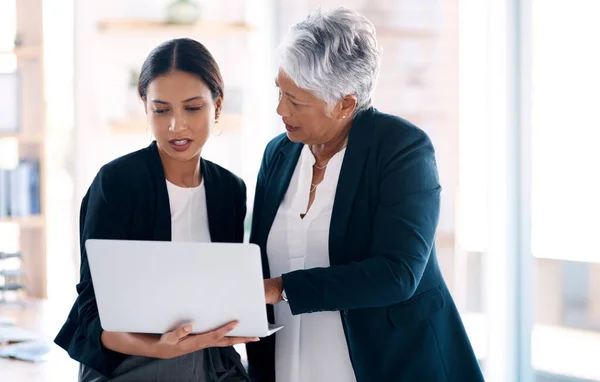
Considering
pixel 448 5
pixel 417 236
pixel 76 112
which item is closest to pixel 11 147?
pixel 76 112

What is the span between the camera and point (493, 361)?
3.45 meters

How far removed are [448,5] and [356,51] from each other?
1.93m

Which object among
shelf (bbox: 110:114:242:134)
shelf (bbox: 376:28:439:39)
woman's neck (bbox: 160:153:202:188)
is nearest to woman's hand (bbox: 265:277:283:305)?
woman's neck (bbox: 160:153:202:188)

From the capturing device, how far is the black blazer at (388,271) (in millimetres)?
1669

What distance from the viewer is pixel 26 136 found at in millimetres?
3916

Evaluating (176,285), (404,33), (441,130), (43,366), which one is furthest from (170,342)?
(404,33)

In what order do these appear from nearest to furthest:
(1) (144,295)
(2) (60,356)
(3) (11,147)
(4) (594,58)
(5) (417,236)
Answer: (1) (144,295) < (5) (417,236) < (2) (60,356) < (4) (594,58) < (3) (11,147)

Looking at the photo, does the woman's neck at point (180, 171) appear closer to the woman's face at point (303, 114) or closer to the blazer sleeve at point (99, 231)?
the blazer sleeve at point (99, 231)

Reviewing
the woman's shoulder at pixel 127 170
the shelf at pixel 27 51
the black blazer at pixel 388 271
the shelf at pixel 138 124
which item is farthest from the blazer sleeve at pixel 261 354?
the shelf at pixel 27 51

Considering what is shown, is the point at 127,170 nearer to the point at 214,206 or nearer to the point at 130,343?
the point at 214,206

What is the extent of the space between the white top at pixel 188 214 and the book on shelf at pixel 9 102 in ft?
8.06

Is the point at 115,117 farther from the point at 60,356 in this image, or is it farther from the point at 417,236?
the point at 417,236

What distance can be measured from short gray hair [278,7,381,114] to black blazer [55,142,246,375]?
1.26ft

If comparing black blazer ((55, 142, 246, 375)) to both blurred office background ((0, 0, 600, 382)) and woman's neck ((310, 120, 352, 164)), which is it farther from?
blurred office background ((0, 0, 600, 382))
